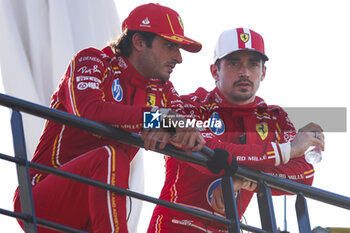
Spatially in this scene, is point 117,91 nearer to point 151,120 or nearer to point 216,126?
point 151,120

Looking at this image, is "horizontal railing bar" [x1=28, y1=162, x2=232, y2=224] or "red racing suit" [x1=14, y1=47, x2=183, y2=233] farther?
"red racing suit" [x1=14, y1=47, x2=183, y2=233]

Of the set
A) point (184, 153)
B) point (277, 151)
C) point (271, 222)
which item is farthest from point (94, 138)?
point (277, 151)

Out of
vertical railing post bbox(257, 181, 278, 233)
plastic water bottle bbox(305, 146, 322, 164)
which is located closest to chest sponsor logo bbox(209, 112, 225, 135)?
plastic water bottle bbox(305, 146, 322, 164)

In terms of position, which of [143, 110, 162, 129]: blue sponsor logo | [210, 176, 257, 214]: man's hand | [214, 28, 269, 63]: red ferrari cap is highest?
[214, 28, 269, 63]: red ferrari cap

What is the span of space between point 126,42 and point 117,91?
0.83 feet

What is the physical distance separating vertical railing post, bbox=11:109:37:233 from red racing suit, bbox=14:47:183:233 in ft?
0.82

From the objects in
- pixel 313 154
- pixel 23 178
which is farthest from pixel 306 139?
pixel 23 178

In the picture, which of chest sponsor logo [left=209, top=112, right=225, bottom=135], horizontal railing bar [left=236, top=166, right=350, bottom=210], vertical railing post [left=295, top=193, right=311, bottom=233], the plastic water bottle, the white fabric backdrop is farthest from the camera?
the white fabric backdrop

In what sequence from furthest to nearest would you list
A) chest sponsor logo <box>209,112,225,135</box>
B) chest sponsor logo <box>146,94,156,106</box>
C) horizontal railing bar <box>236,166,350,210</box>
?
chest sponsor logo <box>209,112,225,135</box>
chest sponsor logo <box>146,94,156,106</box>
horizontal railing bar <box>236,166,350,210</box>

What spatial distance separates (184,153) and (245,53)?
3.86ft

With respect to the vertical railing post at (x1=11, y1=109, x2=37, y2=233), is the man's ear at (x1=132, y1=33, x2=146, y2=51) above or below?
above

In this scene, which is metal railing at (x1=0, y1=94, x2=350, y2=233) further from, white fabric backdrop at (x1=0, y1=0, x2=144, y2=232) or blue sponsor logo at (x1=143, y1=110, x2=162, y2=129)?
white fabric backdrop at (x1=0, y1=0, x2=144, y2=232)

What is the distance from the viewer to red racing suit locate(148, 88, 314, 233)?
2.92m

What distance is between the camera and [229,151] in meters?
2.96
